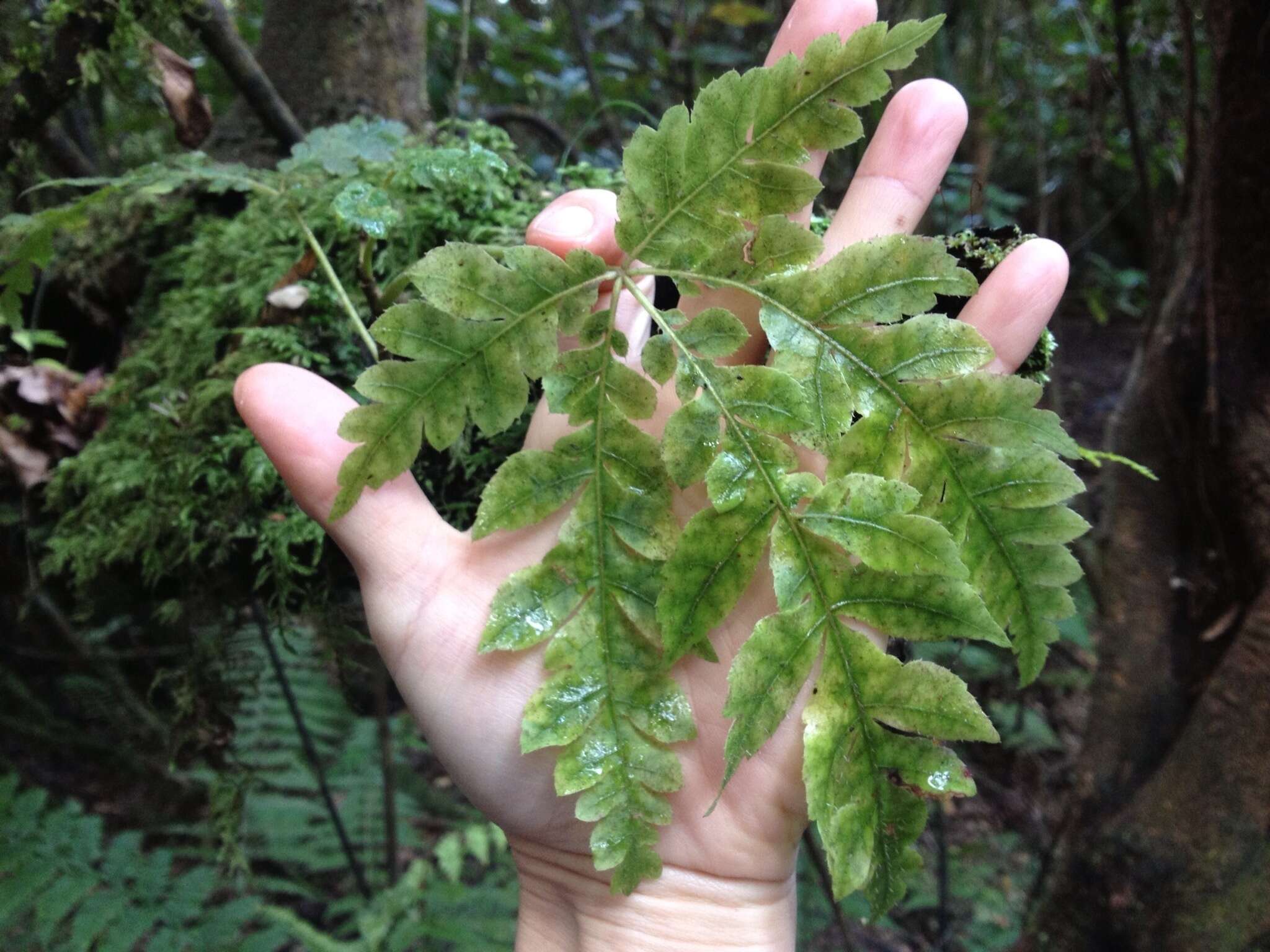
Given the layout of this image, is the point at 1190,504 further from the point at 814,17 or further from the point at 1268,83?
the point at 814,17

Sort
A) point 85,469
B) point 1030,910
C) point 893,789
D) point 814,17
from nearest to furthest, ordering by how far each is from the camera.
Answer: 1. point 893,789
2. point 814,17
3. point 85,469
4. point 1030,910

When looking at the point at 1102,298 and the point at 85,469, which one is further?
the point at 1102,298

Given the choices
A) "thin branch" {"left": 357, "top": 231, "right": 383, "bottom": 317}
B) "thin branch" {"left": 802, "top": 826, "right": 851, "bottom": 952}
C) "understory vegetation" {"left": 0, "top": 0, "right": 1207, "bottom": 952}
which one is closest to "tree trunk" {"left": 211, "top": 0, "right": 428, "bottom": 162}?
"understory vegetation" {"left": 0, "top": 0, "right": 1207, "bottom": 952}

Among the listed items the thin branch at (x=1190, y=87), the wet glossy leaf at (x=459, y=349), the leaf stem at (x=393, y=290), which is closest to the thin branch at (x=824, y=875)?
the wet glossy leaf at (x=459, y=349)

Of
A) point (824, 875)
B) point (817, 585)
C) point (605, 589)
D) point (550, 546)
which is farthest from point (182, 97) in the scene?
point (824, 875)

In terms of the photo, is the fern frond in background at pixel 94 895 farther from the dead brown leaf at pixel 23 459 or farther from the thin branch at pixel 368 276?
the thin branch at pixel 368 276

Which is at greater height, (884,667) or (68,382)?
(68,382)

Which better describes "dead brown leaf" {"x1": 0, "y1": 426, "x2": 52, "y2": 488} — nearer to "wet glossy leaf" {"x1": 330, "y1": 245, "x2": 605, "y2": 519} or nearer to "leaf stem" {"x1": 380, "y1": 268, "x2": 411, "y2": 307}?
"leaf stem" {"x1": 380, "y1": 268, "x2": 411, "y2": 307}

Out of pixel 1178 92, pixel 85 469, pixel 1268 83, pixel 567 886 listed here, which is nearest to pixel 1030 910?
pixel 567 886
